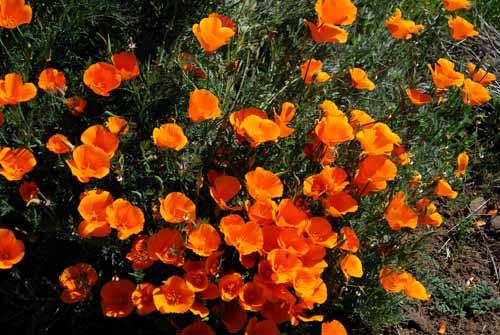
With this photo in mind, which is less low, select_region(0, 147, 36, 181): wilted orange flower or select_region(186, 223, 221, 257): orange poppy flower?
select_region(0, 147, 36, 181): wilted orange flower

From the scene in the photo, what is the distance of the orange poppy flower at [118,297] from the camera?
2.05 meters

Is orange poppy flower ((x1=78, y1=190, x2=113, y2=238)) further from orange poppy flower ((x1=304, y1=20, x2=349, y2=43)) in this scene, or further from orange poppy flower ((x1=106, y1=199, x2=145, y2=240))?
orange poppy flower ((x1=304, y1=20, x2=349, y2=43))

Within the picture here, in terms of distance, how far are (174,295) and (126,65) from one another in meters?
0.75

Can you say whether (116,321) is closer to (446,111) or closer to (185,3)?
(185,3)

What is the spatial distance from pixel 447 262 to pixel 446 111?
0.76 meters

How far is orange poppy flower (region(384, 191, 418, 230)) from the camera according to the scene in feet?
7.01

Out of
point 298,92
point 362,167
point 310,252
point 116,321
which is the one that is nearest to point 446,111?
point 298,92

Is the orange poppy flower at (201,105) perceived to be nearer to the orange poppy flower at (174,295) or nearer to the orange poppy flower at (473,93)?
the orange poppy flower at (174,295)

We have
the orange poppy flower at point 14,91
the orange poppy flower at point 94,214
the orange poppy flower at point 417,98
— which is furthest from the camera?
the orange poppy flower at point 417,98

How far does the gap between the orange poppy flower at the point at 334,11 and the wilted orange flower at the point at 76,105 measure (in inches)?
32.3

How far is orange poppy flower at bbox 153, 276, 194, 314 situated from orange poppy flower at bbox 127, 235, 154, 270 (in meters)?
0.09

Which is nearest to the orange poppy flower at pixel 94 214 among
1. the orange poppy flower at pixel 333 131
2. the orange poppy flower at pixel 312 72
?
the orange poppy flower at pixel 333 131

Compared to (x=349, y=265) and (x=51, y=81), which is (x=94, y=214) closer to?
(x=51, y=81)

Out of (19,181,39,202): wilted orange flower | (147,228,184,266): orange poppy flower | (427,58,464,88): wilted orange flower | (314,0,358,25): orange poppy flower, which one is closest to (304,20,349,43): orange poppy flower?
(314,0,358,25): orange poppy flower
